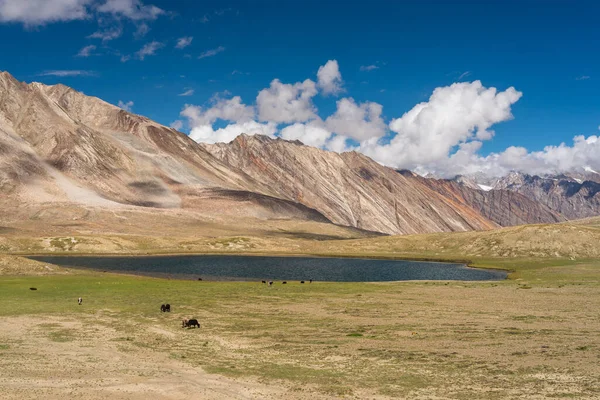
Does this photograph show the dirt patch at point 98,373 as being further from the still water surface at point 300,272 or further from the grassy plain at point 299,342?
the still water surface at point 300,272

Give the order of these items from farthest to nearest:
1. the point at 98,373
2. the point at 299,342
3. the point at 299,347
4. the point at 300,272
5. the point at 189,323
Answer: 1. the point at 300,272
2. the point at 189,323
3. the point at 299,342
4. the point at 299,347
5. the point at 98,373

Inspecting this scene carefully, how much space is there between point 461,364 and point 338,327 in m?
13.4

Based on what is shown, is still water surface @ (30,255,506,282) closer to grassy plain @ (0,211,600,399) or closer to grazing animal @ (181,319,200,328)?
grassy plain @ (0,211,600,399)

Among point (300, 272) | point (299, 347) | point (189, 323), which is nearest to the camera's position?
point (299, 347)

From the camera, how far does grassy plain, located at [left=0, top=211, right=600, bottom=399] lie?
22.2 metres

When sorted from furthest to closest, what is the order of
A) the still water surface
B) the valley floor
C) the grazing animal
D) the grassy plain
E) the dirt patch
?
the still water surface < the grazing animal < the grassy plain < the valley floor < the dirt patch

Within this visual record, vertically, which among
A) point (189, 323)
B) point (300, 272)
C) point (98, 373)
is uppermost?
point (189, 323)

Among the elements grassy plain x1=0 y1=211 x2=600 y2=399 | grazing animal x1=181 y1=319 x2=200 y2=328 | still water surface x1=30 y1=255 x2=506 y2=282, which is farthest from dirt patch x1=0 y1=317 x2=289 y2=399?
still water surface x1=30 y1=255 x2=506 y2=282

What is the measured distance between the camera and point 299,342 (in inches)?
1282

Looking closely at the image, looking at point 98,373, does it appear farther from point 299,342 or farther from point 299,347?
point 299,342

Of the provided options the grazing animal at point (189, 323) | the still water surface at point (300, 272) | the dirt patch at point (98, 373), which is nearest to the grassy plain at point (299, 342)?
the dirt patch at point (98, 373)

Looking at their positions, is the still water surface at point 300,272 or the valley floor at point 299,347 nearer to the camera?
the valley floor at point 299,347

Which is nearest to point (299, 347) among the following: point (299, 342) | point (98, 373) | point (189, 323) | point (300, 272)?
→ point (299, 342)

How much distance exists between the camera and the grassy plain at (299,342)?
73.0 ft
